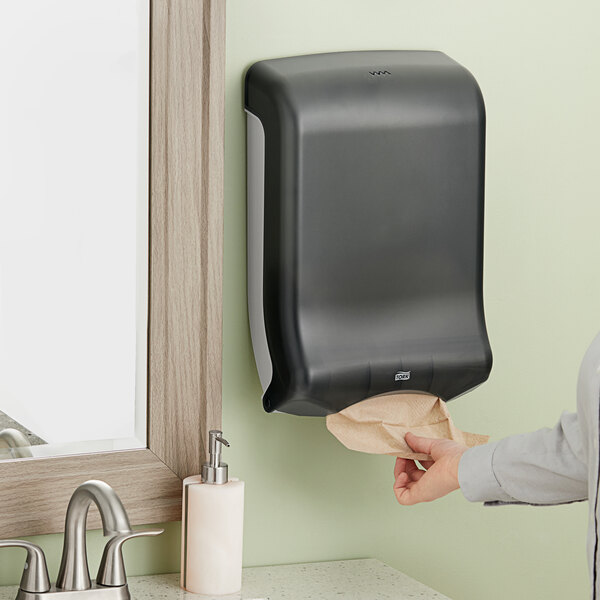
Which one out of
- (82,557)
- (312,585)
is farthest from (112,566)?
(312,585)

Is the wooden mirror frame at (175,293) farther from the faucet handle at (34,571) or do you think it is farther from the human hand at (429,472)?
the human hand at (429,472)

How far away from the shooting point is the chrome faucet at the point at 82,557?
108 cm

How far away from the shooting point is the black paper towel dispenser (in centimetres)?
123

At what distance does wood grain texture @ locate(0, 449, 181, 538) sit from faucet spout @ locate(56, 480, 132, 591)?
0.08 meters

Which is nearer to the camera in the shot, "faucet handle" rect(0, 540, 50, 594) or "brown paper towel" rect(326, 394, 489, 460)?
"faucet handle" rect(0, 540, 50, 594)

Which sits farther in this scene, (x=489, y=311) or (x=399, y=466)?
(x=489, y=311)

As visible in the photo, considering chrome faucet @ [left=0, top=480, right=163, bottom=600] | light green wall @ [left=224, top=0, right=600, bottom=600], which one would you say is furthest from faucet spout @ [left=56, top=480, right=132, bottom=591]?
light green wall @ [left=224, top=0, right=600, bottom=600]

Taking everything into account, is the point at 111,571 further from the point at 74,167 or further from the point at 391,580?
the point at 74,167

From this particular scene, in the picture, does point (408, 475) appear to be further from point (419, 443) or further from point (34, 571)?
point (34, 571)

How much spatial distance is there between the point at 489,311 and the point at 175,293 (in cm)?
51

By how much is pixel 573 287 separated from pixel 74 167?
0.81m

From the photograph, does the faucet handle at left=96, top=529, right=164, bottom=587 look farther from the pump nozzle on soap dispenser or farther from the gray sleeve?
the gray sleeve

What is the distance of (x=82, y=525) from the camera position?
3.66ft

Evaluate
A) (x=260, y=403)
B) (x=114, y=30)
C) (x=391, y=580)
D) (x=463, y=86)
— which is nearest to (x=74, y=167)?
(x=114, y=30)
